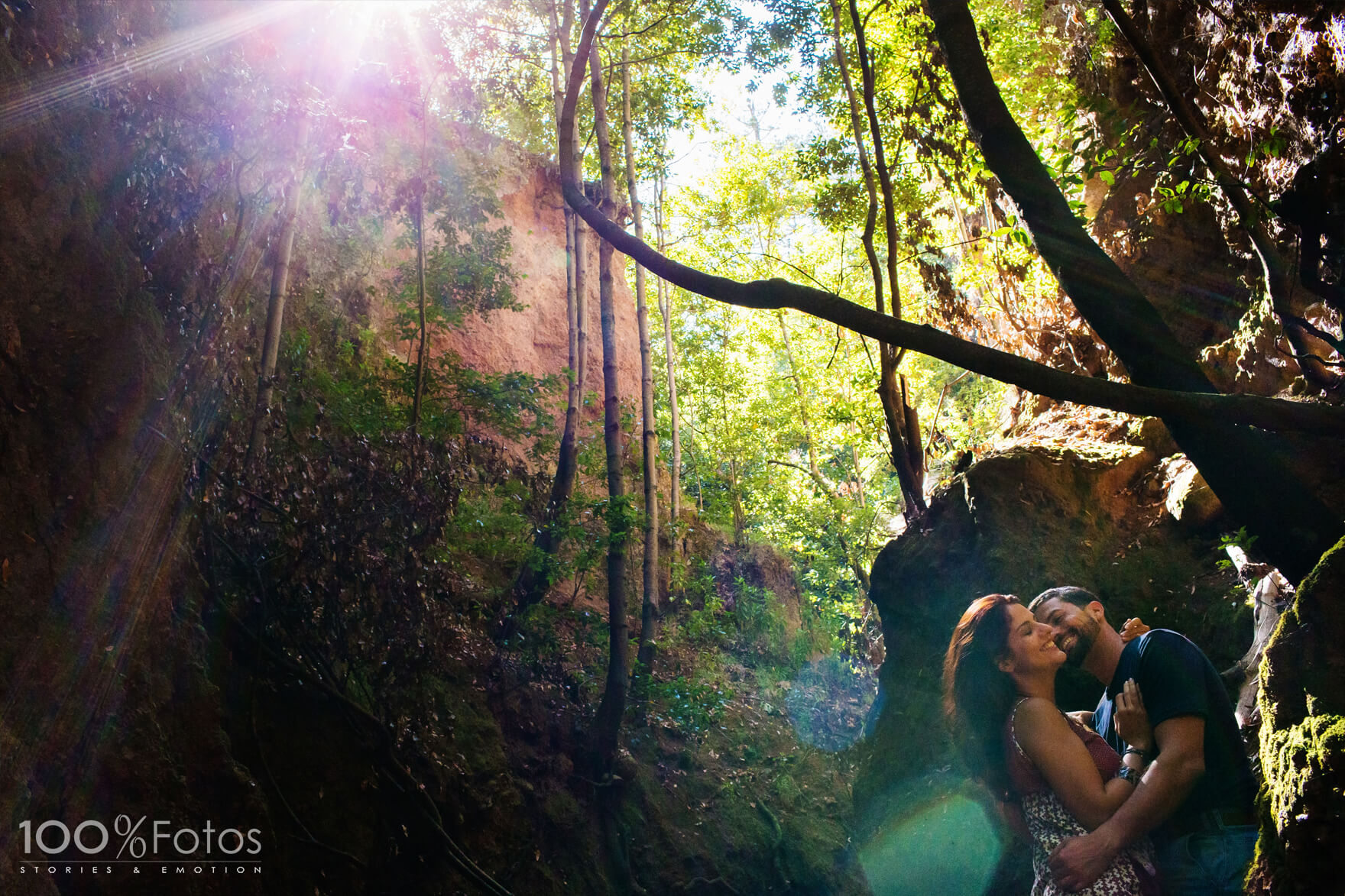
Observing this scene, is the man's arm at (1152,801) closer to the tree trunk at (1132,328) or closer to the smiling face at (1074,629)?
the smiling face at (1074,629)

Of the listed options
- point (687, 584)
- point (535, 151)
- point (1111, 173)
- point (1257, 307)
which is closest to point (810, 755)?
point (687, 584)

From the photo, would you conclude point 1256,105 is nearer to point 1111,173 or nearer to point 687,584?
point 1111,173

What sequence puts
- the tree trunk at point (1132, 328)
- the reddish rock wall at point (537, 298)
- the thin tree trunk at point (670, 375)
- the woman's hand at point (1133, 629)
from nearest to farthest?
the tree trunk at point (1132, 328) < the woman's hand at point (1133, 629) < the reddish rock wall at point (537, 298) < the thin tree trunk at point (670, 375)

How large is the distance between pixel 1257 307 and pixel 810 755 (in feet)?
32.1

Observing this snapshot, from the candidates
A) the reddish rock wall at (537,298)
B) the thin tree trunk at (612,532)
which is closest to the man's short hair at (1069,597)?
the thin tree trunk at (612,532)

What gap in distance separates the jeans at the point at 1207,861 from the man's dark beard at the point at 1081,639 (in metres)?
0.67

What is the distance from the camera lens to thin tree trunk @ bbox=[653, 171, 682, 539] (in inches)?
606

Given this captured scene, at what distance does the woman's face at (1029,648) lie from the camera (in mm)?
3037

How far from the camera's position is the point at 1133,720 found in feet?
9.13

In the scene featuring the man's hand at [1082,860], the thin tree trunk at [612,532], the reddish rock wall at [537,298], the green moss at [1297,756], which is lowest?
the man's hand at [1082,860]

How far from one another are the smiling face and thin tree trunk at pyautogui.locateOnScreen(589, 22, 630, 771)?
5477mm

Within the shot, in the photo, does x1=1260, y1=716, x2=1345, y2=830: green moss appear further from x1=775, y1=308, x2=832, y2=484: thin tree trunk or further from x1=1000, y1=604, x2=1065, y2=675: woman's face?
x1=775, y1=308, x2=832, y2=484: thin tree trunk

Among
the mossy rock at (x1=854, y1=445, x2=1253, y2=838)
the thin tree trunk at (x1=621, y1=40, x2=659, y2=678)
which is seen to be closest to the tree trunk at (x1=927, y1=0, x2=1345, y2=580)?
the mossy rock at (x1=854, y1=445, x2=1253, y2=838)

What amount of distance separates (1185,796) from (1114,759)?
246 mm
